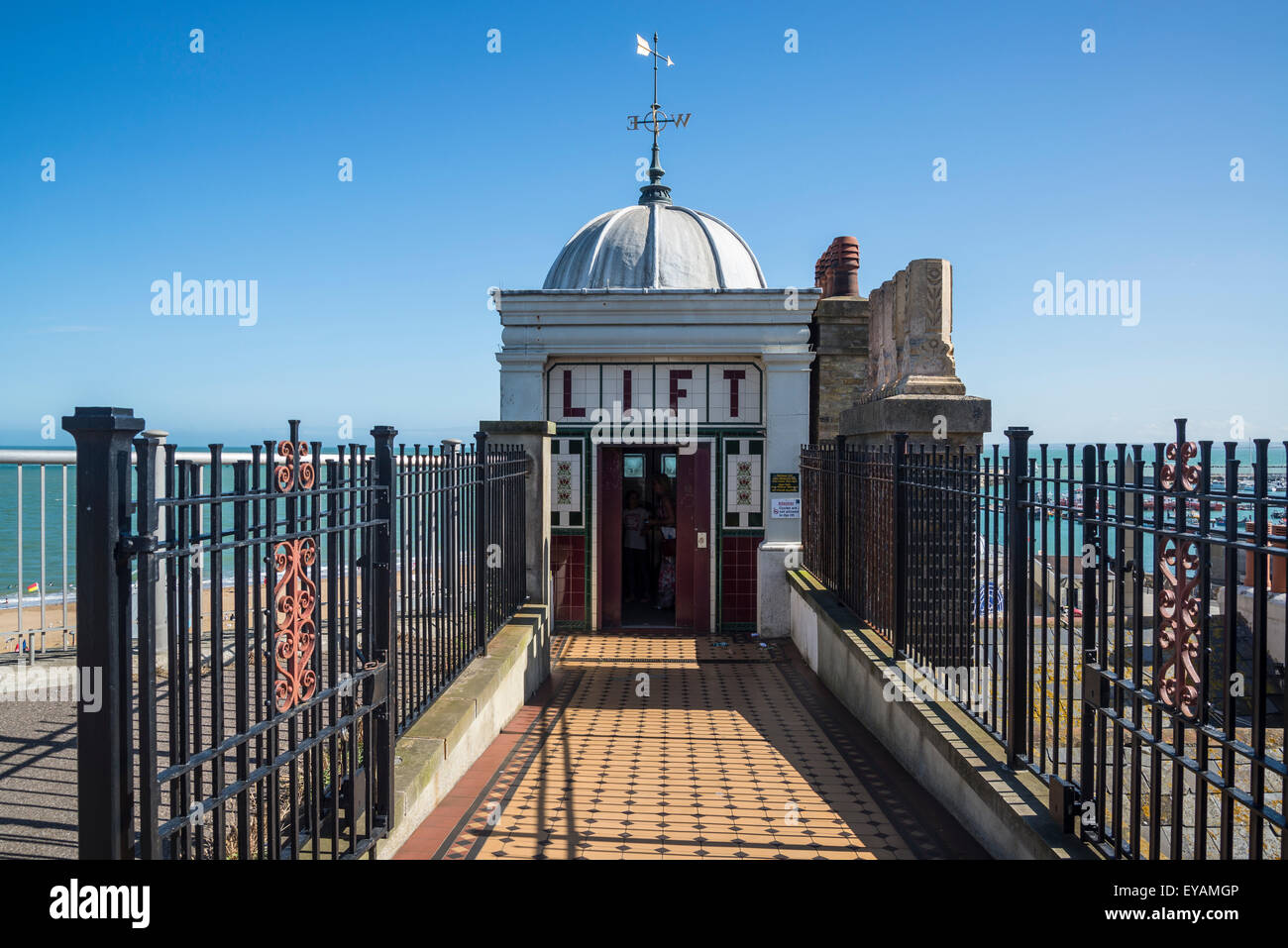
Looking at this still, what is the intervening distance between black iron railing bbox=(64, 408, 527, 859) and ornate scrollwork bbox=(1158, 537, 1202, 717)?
3177mm

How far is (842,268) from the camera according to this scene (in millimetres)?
12875

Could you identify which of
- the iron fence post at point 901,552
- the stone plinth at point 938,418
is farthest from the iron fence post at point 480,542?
the stone plinth at point 938,418

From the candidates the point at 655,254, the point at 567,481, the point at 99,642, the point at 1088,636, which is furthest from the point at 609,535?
the point at 99,642

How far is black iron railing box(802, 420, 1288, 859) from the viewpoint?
9.37 ft

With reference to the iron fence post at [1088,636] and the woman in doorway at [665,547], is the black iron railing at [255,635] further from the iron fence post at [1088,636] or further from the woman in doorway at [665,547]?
the woman in doorway at [665,547]

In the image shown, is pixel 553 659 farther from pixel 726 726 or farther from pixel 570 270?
pixel 570 270

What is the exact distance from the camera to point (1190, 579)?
3.13m

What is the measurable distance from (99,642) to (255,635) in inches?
28.9

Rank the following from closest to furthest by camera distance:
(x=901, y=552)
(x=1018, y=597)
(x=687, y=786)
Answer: (x=1018, y=597)
(x=687, y=786)
(x=901, y=552)

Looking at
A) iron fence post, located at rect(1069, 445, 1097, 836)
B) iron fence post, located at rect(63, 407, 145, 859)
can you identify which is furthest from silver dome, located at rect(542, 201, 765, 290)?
iron fence post, located at rect(63, 407, 145, 859)

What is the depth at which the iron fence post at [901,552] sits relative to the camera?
6449mm

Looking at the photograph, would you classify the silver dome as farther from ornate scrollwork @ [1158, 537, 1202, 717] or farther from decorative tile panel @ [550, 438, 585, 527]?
ornate scrollwork @ [1158, 537, 1202, 717]

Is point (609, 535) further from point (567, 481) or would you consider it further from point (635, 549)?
point (635, 549)
